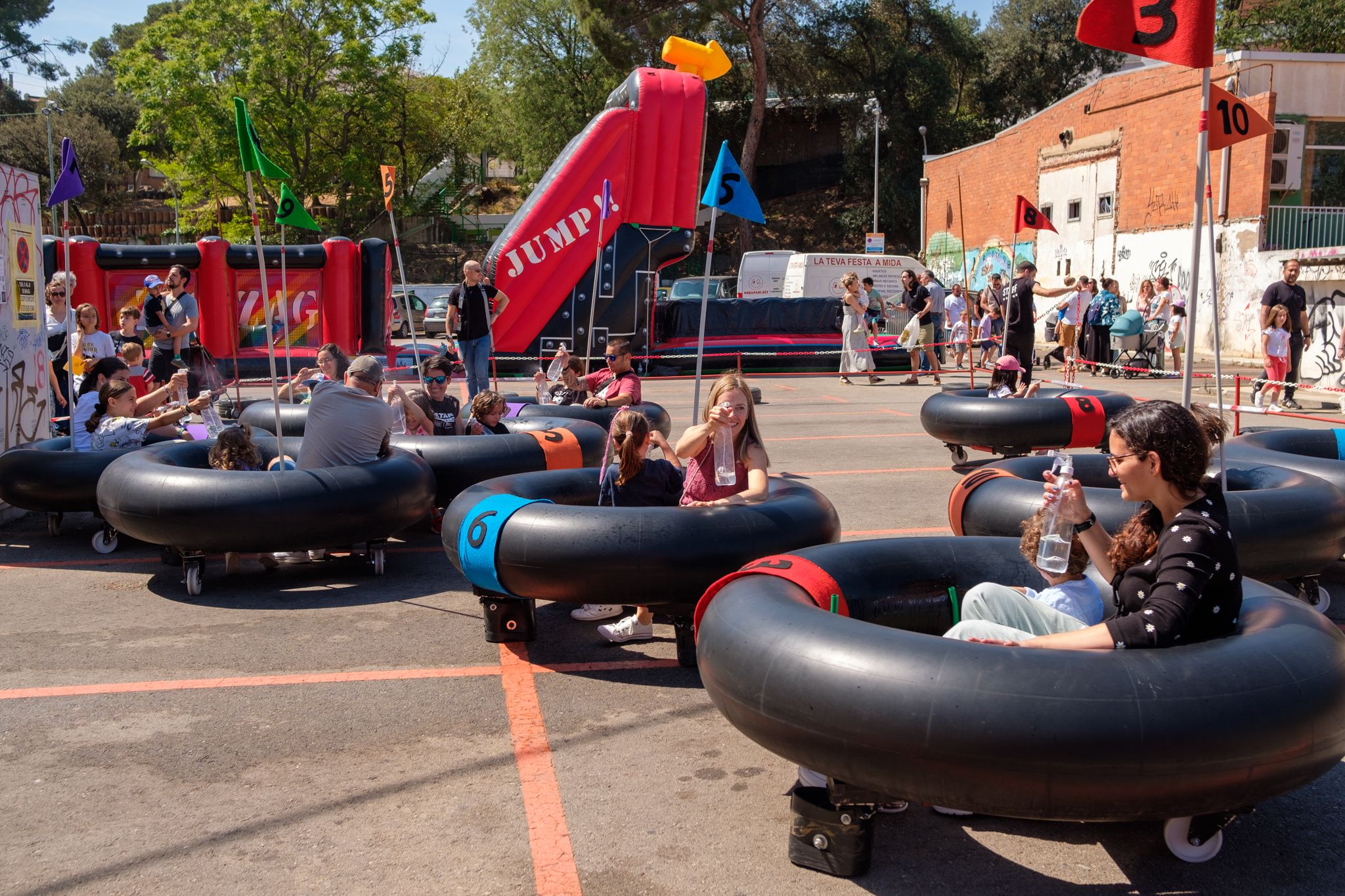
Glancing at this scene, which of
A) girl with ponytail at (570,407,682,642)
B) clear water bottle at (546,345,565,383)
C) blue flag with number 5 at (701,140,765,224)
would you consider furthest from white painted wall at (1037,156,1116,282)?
girl with ponytail at (570,407,682,642)

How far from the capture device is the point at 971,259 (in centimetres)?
3816

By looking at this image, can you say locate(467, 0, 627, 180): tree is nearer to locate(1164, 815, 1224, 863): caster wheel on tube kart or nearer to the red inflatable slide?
the red inflatable slide

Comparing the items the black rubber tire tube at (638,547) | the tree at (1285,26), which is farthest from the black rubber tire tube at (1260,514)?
the tree at (1285,26)

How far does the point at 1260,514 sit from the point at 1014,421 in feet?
13.9

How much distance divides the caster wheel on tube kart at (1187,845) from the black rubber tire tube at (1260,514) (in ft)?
5.97

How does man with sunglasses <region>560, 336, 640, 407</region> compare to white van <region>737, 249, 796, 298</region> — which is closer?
man with sunglasses <region>560, 336, 640, 407</region>

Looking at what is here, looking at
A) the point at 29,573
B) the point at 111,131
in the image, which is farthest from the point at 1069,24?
the point at 29,573

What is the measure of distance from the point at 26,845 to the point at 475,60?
1985 inches

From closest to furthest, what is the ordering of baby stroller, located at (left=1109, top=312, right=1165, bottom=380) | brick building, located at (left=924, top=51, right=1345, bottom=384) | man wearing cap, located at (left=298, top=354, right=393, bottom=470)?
man wearing cap, located at (left=298, top=354, right=393, bottom=470), baby stroller, located at (left=1109, top=312, right=1165, bottom=380), brick building, located at (left=924, top=51, right=1345, bottom=384)

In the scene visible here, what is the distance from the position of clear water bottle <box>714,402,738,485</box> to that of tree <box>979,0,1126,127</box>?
48.8 metres

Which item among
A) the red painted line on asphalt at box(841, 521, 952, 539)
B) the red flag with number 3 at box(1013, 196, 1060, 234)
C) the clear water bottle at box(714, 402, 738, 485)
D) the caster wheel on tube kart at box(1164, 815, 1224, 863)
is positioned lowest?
the caster wheel on tube kart at box(1164, 815, 1224, 863)

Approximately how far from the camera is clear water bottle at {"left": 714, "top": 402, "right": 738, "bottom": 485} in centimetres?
544

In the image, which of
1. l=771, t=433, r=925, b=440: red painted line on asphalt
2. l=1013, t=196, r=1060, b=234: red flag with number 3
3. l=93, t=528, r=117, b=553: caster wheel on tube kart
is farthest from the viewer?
l=1013, t=196, r=1060, b=234: red flag with number 3

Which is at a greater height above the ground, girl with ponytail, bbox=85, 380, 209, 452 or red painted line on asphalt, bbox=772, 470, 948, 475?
girl with ponytail, bbox=85, 380, 209, 452
